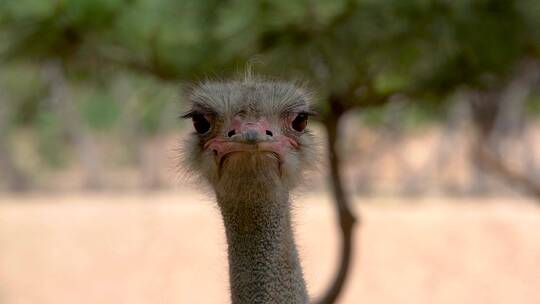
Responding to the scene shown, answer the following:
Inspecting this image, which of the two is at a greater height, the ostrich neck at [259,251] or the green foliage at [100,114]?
the green foliage at [100,114]

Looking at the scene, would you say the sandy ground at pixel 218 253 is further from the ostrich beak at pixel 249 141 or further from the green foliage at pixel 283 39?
the ostrich beak at pixel 249 141

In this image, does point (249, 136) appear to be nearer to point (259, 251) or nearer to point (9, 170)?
point (259, 251)

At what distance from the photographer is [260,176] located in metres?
1.87

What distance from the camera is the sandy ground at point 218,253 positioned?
23.3 feet

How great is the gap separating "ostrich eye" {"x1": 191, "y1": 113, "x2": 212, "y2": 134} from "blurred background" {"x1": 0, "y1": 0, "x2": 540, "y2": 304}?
225mm

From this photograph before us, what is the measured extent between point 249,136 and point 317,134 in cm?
84

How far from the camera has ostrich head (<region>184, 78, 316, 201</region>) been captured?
5.98 ft

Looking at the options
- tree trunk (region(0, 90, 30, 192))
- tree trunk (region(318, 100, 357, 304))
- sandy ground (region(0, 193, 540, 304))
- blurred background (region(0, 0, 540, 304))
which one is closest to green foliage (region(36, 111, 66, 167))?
blurred background (region(0, 0, 540, 304))

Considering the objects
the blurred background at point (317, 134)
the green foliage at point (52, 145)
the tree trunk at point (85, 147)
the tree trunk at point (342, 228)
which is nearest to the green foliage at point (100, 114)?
the blurred background at point (317, 134)

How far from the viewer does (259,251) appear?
195cm

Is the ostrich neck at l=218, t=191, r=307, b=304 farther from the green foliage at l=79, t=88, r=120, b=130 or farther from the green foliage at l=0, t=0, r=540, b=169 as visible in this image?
the green foliage at l=79, t=88, r=120, b=130

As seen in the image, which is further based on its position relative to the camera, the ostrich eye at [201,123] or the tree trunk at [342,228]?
the tree trunk at [342,228]

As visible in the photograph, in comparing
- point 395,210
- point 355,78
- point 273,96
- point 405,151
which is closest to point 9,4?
point 355,78

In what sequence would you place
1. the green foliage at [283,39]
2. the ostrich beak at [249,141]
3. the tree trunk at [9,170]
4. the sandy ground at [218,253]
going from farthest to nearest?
the tree trunk at [9,170] → the sandy ground at [218,253] → the green foliage at [283,39] → the ostrich beak at [249,141]
